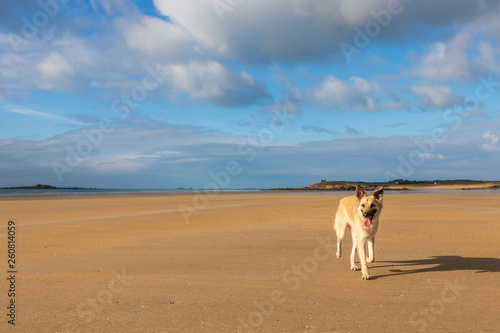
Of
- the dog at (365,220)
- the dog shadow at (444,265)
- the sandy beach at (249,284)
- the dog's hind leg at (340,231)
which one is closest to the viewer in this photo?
the sandy beach at (249,284)

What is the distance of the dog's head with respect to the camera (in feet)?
22.7

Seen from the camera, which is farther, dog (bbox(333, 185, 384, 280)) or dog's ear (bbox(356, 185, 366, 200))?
dog's ear (bbox(356, 185, 366, 200))

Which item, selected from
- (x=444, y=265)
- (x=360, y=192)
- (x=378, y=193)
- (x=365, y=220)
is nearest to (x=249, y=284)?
(x=365, y=220)

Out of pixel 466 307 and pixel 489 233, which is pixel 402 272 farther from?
pixel 489 233

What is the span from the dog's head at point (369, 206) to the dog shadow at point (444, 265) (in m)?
1.01

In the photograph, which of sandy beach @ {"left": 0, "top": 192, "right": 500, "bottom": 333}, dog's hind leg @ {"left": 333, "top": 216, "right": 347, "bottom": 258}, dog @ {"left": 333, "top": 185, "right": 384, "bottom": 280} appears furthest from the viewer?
dog's hind leg @ {"left": 333, "top": 216, "right": 347, "bottom": 258}

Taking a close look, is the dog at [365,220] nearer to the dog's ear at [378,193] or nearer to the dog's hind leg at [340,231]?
the dog's ear at [378,193]

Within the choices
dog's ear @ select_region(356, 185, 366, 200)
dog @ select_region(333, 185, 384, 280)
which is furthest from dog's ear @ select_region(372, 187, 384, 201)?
dog's ear @ select_region(356, 185, 366, 200)

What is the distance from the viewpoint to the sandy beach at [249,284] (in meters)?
4.39

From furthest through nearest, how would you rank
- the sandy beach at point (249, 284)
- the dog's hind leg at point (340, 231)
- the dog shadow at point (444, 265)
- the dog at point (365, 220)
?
the dog's hind leg at point (340, 231), the dog shadow at point (444, 265), the dog at point (365, 220), the sandy beach at point (249, 284)

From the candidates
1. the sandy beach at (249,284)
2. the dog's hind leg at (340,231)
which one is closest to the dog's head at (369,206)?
the sandy beach at (249,284)

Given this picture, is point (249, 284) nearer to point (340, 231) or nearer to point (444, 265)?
point (340, 231)

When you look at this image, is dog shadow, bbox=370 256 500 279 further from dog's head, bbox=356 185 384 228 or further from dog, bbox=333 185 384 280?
dog's head, bbox=356 185 384 228

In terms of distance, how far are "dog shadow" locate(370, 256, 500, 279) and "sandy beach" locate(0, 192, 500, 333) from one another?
19mm
